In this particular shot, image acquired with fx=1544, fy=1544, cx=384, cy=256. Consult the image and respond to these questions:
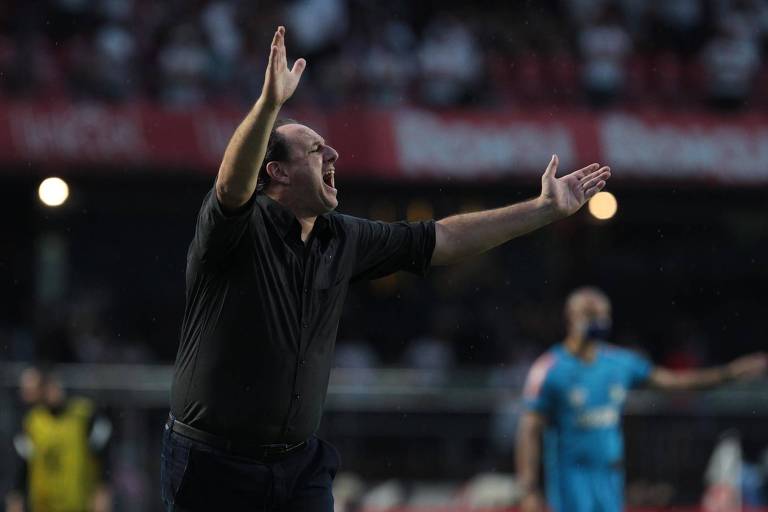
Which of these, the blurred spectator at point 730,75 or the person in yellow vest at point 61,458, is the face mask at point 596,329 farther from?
the blurred spectator at point 730,75

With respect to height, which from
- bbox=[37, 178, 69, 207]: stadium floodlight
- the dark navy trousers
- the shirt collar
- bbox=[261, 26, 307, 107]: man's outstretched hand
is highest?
bbox=[37, 178, 69, 207]: stadium floodlight

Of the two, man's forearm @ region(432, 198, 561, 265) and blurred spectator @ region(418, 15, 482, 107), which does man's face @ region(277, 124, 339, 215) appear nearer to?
man's forearm @ region(432, 198, 561, 265)

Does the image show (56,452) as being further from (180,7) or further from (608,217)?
(608,217)

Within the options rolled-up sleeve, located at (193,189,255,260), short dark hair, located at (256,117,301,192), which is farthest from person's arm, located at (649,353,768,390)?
rolled-up sleeve, located at (193,189,255,260)

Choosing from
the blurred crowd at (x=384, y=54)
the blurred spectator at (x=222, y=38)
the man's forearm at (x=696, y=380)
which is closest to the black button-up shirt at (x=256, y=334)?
the man's forearm at (x=696, y=380)

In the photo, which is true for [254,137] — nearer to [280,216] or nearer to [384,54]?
[280,216]

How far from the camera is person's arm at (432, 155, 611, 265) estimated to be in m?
5.13

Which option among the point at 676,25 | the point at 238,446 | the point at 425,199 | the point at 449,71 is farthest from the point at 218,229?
the point at 676,25

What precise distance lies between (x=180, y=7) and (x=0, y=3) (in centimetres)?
197

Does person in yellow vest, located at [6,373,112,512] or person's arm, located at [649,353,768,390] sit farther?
person in yellow vest, located at [6,373,112,512]

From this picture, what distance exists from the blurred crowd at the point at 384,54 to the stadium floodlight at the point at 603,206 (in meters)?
1.57

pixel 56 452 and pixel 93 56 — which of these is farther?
pixel 93 56

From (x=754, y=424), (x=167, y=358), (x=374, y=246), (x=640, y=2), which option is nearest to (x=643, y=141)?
(x=640, y=2)

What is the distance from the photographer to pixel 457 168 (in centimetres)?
1720
